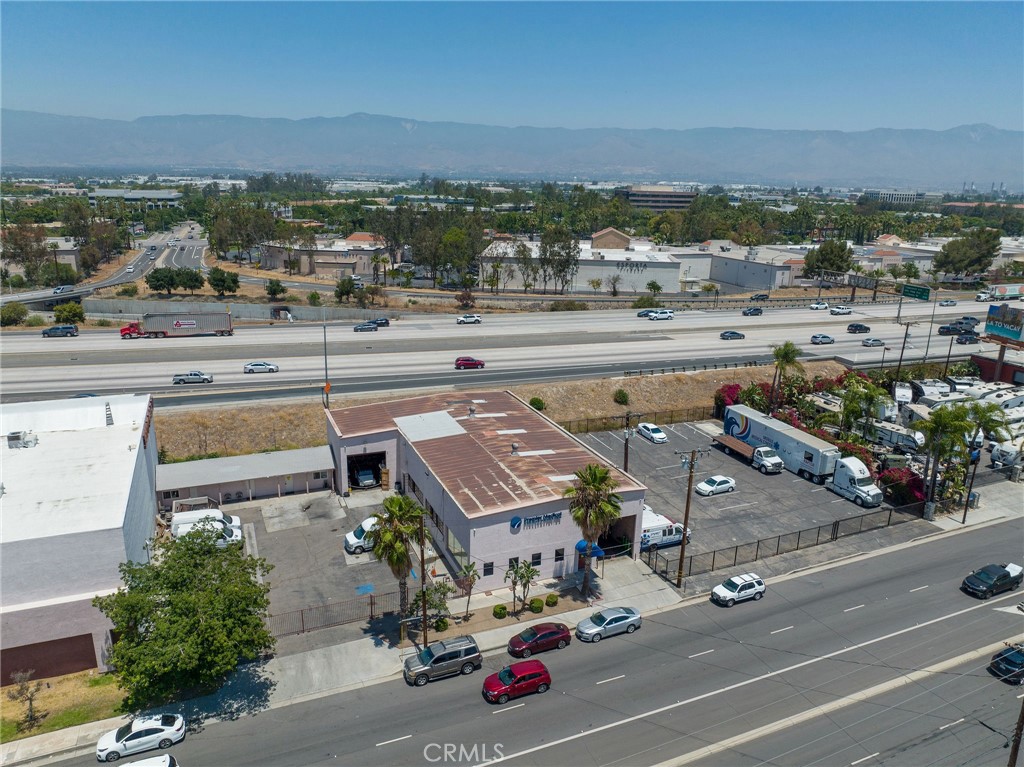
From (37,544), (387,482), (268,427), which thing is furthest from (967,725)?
(268,427)

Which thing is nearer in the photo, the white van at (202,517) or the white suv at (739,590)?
the white suv at (739,590)

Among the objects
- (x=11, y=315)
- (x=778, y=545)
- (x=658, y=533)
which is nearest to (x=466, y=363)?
(x=658, y=533)

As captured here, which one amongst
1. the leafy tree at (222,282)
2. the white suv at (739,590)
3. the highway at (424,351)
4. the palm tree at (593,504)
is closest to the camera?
the palm tree at (593,504)

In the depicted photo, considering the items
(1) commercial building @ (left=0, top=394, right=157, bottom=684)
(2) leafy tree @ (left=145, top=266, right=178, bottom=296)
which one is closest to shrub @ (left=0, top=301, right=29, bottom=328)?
(2) leafy tree @ (left=145, top=266, right=178, bottom=296)

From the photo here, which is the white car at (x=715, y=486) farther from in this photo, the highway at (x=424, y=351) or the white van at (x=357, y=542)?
the white van at (x=357, y=542)

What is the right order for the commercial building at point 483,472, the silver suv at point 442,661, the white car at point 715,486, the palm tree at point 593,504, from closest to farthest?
the silver suv at point 442,661 → the palm tree at point 593,504 → the commercial building at point 483,472 → the white car at point 715,486

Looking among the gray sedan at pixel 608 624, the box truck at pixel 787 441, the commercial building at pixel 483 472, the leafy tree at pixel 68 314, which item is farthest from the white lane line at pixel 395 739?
the leafy tree at pixel 68 314
